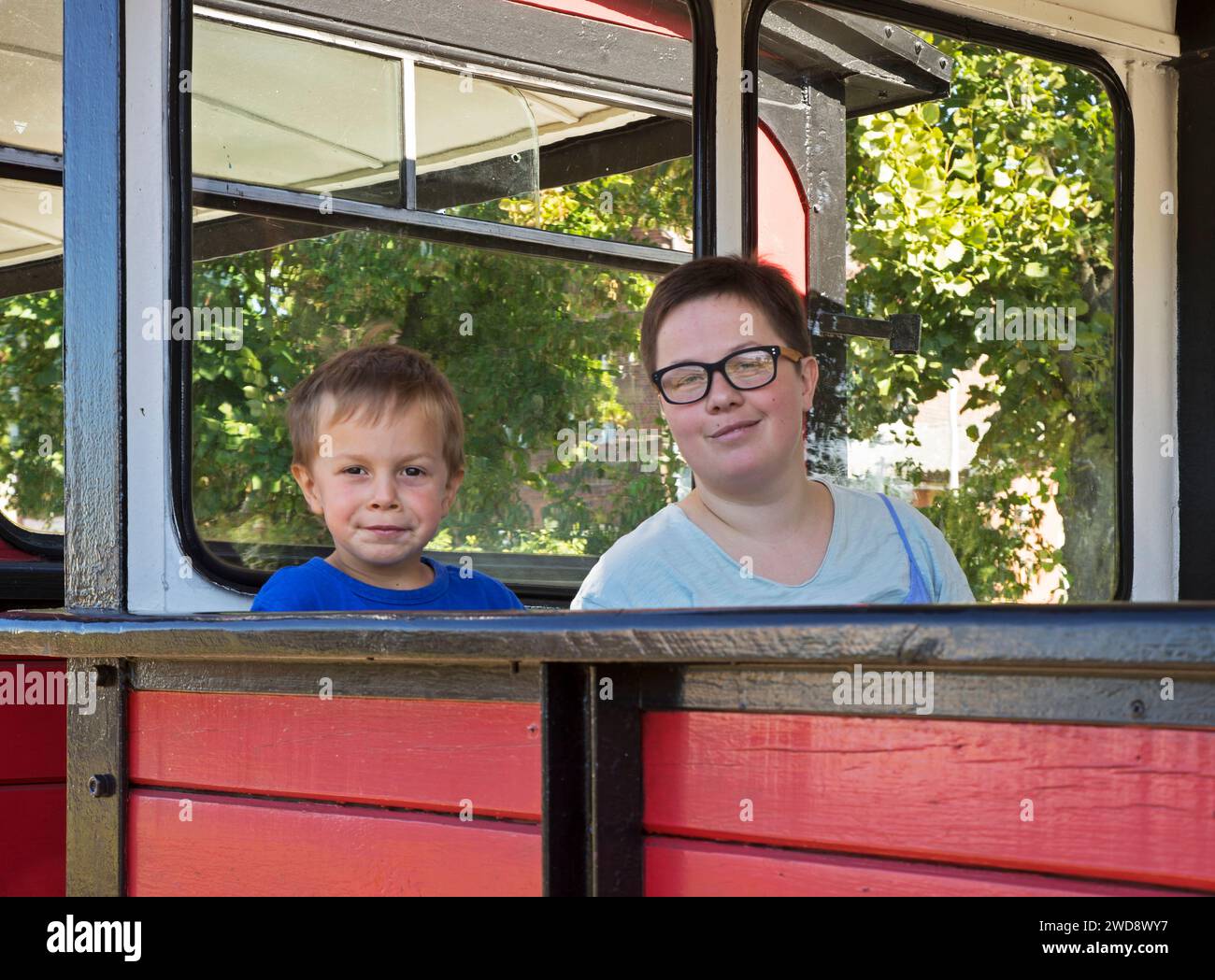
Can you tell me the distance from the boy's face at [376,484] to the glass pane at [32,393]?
0.82 metres

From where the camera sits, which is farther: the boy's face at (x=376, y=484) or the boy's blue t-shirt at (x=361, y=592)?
the boy's face at (x=376, y=484)

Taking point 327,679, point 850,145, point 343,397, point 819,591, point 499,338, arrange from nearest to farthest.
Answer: point 327,679 → point 819,591 → point 343,397 → point 499,338 → point 850,145

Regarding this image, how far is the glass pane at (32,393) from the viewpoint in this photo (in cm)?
263

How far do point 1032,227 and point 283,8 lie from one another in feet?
6.92

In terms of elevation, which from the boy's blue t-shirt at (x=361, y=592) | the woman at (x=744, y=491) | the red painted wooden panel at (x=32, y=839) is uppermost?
the woman at (x=744, y=491)

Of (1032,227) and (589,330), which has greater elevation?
(1032,227)

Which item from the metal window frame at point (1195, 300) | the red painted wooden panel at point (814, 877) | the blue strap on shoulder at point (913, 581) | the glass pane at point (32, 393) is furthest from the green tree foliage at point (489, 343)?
the metal window frame at point (1195, 300)

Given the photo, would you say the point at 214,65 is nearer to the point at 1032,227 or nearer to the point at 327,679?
the point at 327,679

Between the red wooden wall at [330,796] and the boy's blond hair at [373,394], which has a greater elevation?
the boy's blond hair at [373,394]

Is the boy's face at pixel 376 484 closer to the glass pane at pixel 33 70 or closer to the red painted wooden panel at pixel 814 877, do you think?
the glass pane at pixel 33 70

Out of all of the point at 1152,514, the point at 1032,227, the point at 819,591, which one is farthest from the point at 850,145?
the point at 819,591

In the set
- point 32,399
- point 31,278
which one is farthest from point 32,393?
point 31,278

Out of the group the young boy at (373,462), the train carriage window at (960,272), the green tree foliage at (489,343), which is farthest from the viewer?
the train carriage window at (960,272)

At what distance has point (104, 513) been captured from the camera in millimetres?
1834
